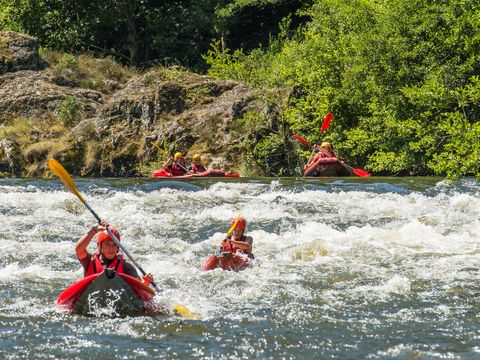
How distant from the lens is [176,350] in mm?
6164

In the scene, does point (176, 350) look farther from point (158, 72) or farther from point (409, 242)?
point (158, 72)

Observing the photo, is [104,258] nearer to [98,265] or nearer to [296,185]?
[98,265]

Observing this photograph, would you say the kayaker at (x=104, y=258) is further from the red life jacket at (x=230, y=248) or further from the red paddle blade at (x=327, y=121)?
the red paddle blade at (x=327, y=121)

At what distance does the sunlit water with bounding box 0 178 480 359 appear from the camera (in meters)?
6.36

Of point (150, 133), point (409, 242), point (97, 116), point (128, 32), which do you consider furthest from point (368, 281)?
point (128, 32)

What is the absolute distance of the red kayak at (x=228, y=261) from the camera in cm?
900

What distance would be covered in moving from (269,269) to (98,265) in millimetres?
2493

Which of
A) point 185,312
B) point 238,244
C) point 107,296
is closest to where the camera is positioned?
point 107,296

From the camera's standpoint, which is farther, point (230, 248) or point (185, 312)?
point (230, 248)

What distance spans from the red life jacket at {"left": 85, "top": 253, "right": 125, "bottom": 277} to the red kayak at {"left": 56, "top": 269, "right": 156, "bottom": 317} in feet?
0.91

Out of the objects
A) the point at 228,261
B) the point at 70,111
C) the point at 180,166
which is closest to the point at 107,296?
the point at 228,261

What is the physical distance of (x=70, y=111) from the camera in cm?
2405

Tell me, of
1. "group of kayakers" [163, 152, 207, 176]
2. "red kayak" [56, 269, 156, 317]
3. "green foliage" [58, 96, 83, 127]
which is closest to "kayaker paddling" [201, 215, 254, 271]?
"red kayak" [56, 269, 156, 317]

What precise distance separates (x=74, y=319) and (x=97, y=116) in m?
17.0
